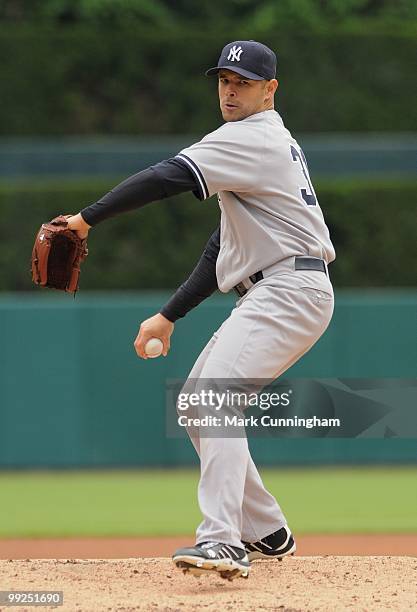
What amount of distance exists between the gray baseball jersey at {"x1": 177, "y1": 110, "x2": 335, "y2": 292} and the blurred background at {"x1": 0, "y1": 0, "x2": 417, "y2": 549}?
2919mm

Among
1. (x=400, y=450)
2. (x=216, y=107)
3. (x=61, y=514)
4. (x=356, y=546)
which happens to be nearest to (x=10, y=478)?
(x=61, y=514)

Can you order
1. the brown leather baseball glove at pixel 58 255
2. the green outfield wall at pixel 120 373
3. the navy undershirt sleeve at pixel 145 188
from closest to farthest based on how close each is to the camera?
the navy undershirt sleeve at pixel 145 188 < the brown leather baseball glove at pixel 58 255 < the green outfield wall at pixel 120 373

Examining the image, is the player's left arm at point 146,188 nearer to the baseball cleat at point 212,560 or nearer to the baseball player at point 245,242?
the baseball player at point 245,242

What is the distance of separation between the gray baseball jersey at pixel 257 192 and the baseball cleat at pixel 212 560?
0.91 metres

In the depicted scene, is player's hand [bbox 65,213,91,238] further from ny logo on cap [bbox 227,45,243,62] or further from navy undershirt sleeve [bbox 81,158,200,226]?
ny logo on cap [bbox 227,45,243,62]

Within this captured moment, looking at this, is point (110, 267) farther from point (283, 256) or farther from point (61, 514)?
point (283, 256)

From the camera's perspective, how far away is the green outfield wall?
9.18 metres

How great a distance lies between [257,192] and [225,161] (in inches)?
6.7

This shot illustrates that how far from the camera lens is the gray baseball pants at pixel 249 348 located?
4.05 m

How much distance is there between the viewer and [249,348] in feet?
13.6

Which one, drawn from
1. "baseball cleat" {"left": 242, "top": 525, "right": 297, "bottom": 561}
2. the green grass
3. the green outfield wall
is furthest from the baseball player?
the green outfield wall

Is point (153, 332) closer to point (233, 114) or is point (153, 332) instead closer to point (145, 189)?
point (145, 189)

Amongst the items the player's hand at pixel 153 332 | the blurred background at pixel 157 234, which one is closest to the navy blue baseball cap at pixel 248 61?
the player's hand at pixel 153 332

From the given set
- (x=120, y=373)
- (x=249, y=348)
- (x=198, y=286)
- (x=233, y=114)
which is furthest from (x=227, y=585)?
(x=120, y=373)
